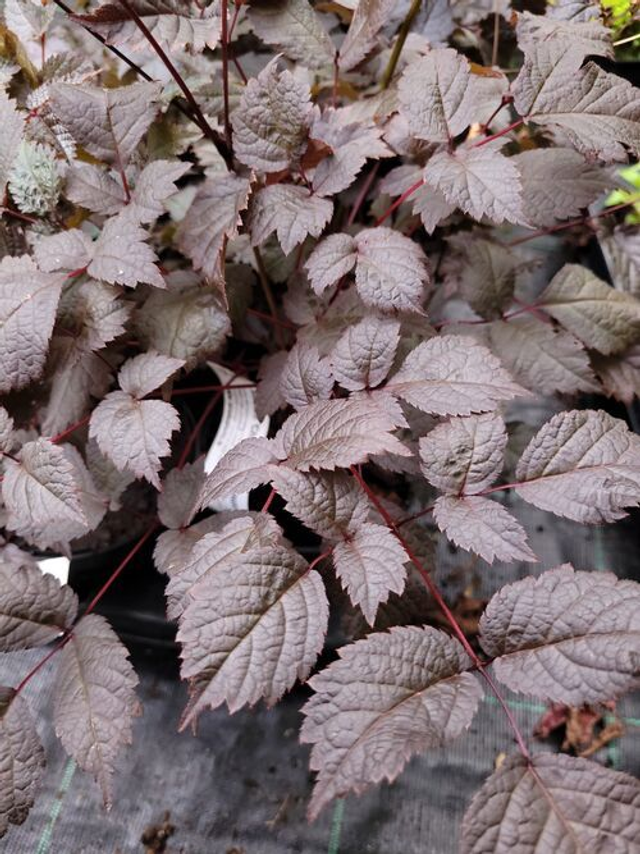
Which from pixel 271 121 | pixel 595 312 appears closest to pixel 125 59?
pixel 271 121

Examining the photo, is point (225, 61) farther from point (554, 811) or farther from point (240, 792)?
point (240, 792)

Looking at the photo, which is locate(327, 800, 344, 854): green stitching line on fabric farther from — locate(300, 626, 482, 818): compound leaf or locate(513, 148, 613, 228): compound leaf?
locate(513, 148, 613, 228): compound leaf

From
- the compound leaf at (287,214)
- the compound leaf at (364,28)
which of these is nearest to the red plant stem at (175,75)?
the compound leaf at (287,214)

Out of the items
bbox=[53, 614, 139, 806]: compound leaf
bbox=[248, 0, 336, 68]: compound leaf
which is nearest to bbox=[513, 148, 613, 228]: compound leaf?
bbox=[248, 0, 336, 68]: compound leaf

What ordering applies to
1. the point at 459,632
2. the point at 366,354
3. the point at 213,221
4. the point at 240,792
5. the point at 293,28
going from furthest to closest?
the point at 240,792
the point at 293,28
the point at 213,221
the point at 366,354
the point at 459,632

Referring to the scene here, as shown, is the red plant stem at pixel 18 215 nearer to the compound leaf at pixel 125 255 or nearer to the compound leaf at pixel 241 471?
the compound leaf at pixel 125 255

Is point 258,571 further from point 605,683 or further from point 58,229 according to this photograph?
point 58,229
